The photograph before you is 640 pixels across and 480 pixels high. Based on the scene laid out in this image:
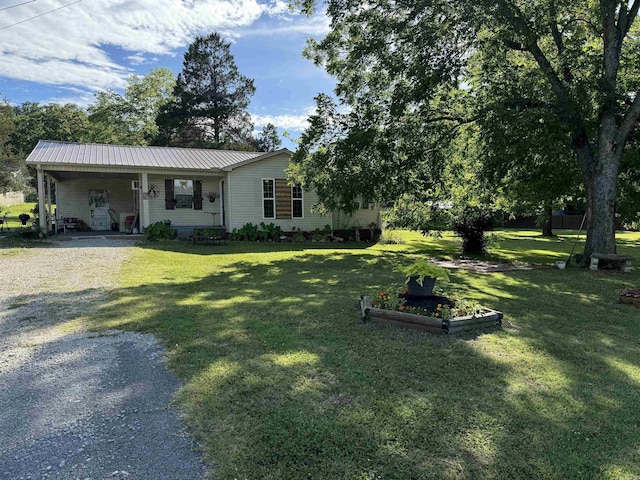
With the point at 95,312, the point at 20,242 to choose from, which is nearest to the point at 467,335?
the point at 95,312

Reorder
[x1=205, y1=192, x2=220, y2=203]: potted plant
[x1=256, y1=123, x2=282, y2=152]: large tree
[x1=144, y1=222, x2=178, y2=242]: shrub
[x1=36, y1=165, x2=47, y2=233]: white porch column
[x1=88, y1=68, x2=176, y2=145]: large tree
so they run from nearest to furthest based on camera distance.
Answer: [x1=36, y1=165, x2=47, y2=233]: white porch column
[x1=144, y1=222, x2=178, y2=242]: shrub
[x1=205, y1=192, x2=220, y2=203]: potted plant
[x1=88, y1=68, x2=176, y2=145]: large tree
[x1=256, y1=123, x2=282, y2=152]: large tree

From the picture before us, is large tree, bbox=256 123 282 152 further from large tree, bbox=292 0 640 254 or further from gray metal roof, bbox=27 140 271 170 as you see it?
large tree, bbox=292 0 640 254

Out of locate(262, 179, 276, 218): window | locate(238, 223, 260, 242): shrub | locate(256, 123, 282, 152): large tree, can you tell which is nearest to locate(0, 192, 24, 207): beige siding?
locate(256, 123, 282, 152): large tree

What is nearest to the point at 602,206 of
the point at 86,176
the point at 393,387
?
the point at 393,387

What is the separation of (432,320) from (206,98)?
111 ft

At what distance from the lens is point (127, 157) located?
16281 mm

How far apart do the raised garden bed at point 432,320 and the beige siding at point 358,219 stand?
13033mm

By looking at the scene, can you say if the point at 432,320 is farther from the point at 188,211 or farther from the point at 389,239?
the point at 188,211

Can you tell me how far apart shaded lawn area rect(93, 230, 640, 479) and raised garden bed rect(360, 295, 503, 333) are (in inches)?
6.0

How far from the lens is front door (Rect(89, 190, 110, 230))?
1847 cm

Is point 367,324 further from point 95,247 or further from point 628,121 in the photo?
point 95,247

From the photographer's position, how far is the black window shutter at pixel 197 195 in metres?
17.5

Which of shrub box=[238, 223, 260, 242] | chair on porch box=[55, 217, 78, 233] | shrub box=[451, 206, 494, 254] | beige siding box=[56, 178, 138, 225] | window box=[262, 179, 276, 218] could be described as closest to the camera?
shrub box=[451, 206, 494, 254]

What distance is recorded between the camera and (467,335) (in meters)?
4.59
